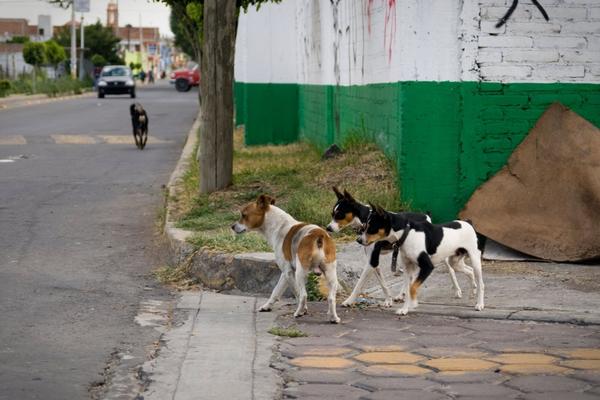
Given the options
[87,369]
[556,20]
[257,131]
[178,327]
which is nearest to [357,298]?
[178,327]

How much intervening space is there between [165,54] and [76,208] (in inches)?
7349

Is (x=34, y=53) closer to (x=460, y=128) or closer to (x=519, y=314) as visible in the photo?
(x=460, y=128)

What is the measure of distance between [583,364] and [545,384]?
58 cm

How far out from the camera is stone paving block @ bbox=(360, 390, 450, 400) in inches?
228

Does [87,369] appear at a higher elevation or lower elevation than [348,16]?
lower

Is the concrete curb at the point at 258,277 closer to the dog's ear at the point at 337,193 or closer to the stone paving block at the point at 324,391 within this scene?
the dog's ear at the point at 337,193

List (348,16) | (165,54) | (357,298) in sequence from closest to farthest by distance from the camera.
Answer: (357,298), (348,16), (165,54)

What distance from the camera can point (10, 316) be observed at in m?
7.78

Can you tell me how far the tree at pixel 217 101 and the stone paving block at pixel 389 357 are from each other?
6644 millimetres

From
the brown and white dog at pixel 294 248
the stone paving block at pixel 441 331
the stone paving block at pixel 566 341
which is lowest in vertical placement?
the stone paving block at pixel 441 331

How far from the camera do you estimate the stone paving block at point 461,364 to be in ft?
21.1

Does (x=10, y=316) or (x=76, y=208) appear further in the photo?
(x=76, y=208)

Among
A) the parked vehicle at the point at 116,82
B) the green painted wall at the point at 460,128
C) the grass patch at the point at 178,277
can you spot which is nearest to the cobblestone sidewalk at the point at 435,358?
the grass patch at the point at 178,277

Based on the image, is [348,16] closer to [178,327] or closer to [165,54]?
[178,327]
